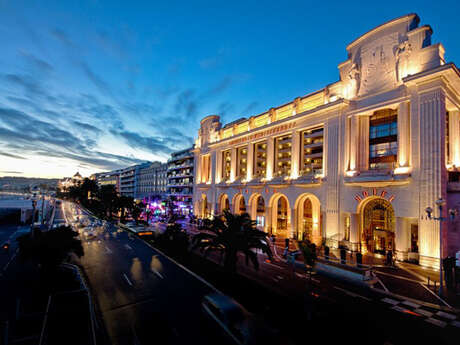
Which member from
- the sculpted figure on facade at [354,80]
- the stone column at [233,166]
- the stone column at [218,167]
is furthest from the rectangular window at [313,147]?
the sculpted figure on facade at [354,80]

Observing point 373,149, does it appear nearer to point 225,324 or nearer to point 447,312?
point 447,312

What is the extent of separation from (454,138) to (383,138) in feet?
22.6

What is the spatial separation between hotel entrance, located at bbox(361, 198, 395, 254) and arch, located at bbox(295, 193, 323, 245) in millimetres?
7792

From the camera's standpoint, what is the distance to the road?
35.8ft

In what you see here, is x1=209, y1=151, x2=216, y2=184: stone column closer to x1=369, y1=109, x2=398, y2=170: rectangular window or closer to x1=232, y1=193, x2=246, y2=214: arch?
x1=232, y1=193, x2=246, y2=214: arch

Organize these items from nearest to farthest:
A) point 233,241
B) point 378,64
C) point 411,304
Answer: point 411,304 < point 233,241 < point 378,64

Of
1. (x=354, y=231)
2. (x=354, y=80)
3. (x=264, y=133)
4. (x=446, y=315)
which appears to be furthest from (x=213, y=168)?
(x=446, y=315)

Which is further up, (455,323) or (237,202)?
(237,202)

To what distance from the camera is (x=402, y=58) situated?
1028 inches

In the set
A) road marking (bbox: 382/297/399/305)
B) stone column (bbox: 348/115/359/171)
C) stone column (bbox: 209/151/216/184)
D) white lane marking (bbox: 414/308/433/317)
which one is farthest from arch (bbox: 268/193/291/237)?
white lane marking (bbox: 414/308/433/317)

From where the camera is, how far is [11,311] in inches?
524

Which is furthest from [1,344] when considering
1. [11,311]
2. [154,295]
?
[154,295]

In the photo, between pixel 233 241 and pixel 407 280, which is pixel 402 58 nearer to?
pixel 407 280

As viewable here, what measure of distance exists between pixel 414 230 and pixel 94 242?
3779cm
